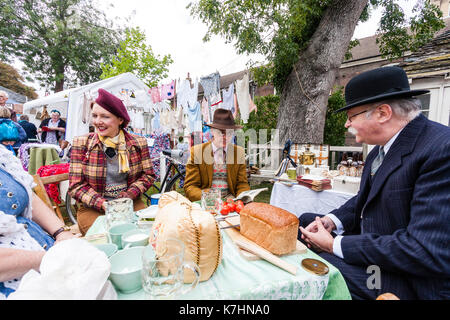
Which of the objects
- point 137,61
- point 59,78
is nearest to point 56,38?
point 59,78

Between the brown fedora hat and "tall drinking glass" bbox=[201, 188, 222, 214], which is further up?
the brown fedora hat

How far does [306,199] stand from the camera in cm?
321

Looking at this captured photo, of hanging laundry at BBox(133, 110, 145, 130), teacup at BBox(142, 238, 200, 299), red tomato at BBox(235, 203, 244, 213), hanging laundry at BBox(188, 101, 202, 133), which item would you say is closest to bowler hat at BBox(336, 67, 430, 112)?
red tomato at BBox(235, 203, 244, 213)

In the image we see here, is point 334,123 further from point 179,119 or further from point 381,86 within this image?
point 381,86

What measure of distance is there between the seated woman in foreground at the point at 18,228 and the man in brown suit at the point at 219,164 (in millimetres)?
1542

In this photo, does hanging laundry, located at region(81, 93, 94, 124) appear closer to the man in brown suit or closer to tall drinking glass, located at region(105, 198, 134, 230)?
the man in brown suit

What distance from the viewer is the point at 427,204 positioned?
43.9 inches

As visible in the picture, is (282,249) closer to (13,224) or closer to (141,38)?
Result: (13,224)

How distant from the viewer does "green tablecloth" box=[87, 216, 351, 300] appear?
88 centimetres

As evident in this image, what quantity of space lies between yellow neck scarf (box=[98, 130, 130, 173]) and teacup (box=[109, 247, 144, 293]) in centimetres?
161

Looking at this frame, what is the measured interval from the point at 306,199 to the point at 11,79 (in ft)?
132

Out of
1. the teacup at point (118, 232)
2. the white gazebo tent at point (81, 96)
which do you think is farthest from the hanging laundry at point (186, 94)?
the teacup at point (118, 232)
